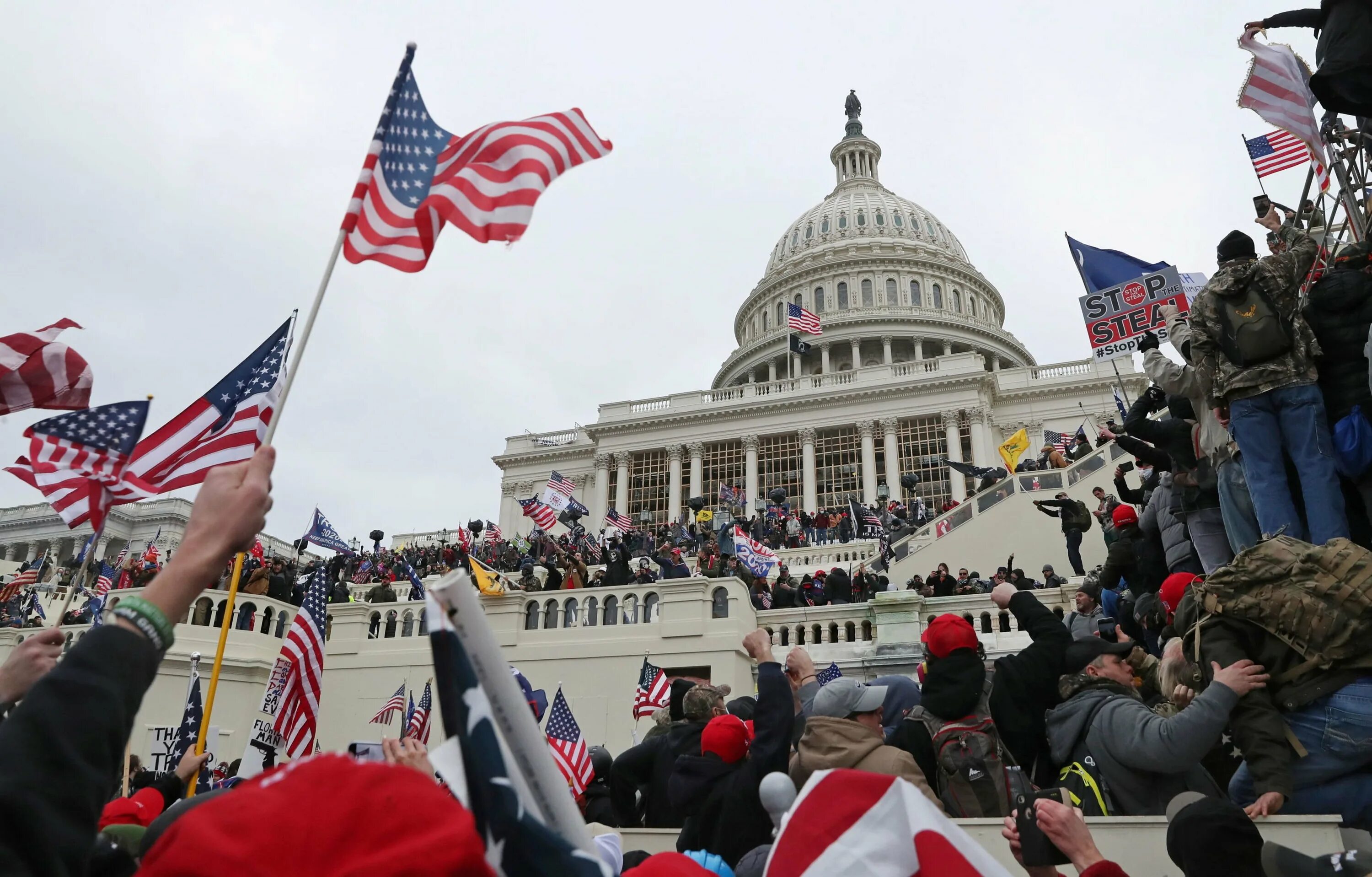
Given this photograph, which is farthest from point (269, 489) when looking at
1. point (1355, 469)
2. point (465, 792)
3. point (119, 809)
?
point (1355, 469)

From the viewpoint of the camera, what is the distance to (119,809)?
12.4 feet

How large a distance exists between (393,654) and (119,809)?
1145cm

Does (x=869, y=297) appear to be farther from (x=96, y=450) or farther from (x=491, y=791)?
(x=491, y=791)

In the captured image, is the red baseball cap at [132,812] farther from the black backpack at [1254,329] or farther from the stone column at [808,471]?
the stone column at [808,471]

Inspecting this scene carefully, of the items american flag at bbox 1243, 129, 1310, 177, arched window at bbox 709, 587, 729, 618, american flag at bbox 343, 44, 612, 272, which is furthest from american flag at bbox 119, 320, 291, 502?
american flag at bbox 1243, 129, 1310, 177

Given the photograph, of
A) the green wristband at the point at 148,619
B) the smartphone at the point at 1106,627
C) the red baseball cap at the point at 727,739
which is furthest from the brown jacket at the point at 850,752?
the smartphone at the point at 1106,627

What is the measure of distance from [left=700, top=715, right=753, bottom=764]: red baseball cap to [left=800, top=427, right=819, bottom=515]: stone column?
42.6 metres

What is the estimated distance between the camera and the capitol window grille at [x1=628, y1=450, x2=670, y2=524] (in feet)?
169

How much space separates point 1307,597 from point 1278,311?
3.65 m

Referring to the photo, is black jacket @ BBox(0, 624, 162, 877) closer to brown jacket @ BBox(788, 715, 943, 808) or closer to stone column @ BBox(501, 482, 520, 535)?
brown jacket @ BBox(788, 715, 943, 808)

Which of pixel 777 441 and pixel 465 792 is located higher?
pixel 777 441

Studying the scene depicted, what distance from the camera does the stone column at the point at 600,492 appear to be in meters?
51.9

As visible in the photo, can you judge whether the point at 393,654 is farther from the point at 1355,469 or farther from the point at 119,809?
the point at 1355,469

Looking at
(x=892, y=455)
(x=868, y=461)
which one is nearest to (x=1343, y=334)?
(x=868, y=461)
